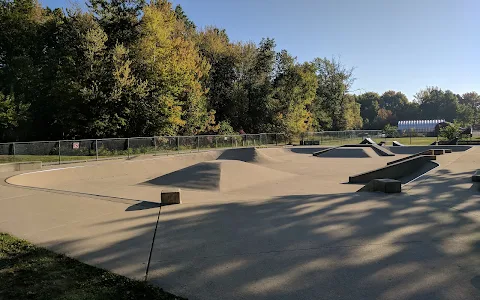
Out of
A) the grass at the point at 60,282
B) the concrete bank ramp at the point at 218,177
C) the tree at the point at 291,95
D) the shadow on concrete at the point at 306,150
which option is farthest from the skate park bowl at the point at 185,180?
the tree at the point at 291,95

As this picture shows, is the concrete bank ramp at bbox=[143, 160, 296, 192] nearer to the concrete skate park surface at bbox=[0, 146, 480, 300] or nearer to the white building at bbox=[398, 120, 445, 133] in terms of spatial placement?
the concrete skate park surface at bbox=[0, 146, 480, 300]

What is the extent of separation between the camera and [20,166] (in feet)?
51.8

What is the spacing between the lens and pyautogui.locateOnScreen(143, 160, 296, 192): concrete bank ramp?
39.8 ft

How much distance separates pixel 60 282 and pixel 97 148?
669 inches

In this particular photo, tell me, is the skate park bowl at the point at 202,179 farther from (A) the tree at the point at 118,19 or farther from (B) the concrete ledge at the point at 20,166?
(A) the tree at the point at 118,19

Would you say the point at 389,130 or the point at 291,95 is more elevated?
the point at 291,95

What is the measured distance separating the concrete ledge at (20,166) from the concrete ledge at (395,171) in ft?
47.3

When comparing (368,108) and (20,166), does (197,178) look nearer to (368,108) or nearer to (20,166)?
(20,166)

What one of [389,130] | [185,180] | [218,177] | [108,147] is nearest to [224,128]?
[108,147]

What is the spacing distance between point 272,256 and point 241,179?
28.6 feet

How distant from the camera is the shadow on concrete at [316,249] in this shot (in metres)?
3.66

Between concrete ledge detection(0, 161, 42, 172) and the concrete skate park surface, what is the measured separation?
6465 millimetres

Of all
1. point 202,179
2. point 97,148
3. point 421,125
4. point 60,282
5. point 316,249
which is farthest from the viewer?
point 421,125

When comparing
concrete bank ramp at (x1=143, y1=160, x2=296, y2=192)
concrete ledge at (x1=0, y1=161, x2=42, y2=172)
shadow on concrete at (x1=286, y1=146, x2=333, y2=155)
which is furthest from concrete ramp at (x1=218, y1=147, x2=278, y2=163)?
concrete ledge at (x1=0, y1=161, x2=42, y2=172)
